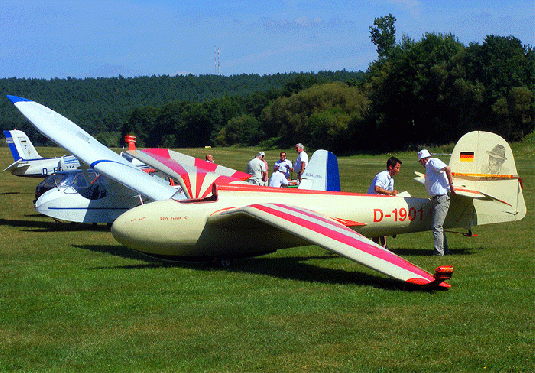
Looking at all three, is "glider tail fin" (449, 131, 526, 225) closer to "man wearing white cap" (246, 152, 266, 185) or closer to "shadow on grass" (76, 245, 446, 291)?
"shadow on grass" (76, 245, 446, 291)

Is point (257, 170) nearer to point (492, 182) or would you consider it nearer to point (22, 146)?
point (492, 182)

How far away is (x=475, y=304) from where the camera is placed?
7.55 metres

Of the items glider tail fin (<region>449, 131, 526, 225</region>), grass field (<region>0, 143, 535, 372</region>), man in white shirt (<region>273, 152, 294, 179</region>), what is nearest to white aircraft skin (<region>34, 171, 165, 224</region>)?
grass field (<region>0, 143, 535, 372</region>)

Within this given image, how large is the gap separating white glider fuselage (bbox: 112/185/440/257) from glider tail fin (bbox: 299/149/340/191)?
2.88 meters

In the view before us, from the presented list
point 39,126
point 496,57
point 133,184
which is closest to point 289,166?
point 133,184

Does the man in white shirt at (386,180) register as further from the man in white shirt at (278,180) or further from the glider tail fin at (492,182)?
the man in white shirt at (278,180)

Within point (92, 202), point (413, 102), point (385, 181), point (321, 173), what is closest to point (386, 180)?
point (385, 181)

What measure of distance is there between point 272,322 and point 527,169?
3514 cm

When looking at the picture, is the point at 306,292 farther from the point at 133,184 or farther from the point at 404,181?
the point at 404,181

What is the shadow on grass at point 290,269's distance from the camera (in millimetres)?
9023

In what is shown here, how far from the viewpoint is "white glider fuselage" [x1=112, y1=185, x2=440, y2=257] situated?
10.2 m

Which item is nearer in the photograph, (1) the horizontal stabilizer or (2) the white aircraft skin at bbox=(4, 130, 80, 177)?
(1) the horizontal stabilizer

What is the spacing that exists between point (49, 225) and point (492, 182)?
12.4m

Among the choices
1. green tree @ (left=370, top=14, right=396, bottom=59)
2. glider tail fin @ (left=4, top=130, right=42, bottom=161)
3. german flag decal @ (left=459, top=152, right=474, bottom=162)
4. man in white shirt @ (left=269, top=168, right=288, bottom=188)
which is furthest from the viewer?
green tree @ (left=370, top=14, right=396, bottom=59)
